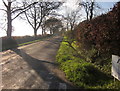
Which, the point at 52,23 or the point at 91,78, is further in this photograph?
the point at 52,23

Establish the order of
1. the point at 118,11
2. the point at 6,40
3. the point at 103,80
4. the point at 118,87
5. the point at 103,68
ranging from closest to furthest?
the point at 118,87
the point at 118,11
the point at 103,80
the point at 103,68
the point at 6,40

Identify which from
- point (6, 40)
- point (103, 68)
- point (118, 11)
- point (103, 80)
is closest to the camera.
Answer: point (118, 11)

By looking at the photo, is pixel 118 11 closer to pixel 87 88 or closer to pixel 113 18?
pixel 113 18

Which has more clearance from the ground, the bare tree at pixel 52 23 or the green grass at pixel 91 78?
the bare tree at pixel 52 23

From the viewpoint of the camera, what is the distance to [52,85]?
434 cm

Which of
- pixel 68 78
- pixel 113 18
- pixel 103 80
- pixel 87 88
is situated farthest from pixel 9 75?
pixel 113 18

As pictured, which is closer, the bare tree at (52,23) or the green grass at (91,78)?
the green grass at (91,78)

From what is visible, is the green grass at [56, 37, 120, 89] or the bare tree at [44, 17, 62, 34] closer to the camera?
the green grass at [56, 37, 120, 89]

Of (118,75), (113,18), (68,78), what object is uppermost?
(113,18)

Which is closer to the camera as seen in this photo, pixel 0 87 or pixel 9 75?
pixel 0 87

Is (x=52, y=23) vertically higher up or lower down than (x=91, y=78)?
higher up

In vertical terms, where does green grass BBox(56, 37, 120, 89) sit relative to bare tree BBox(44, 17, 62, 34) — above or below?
below

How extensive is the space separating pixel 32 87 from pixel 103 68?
3.90 metres

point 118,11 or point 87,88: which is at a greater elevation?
point 118,11
